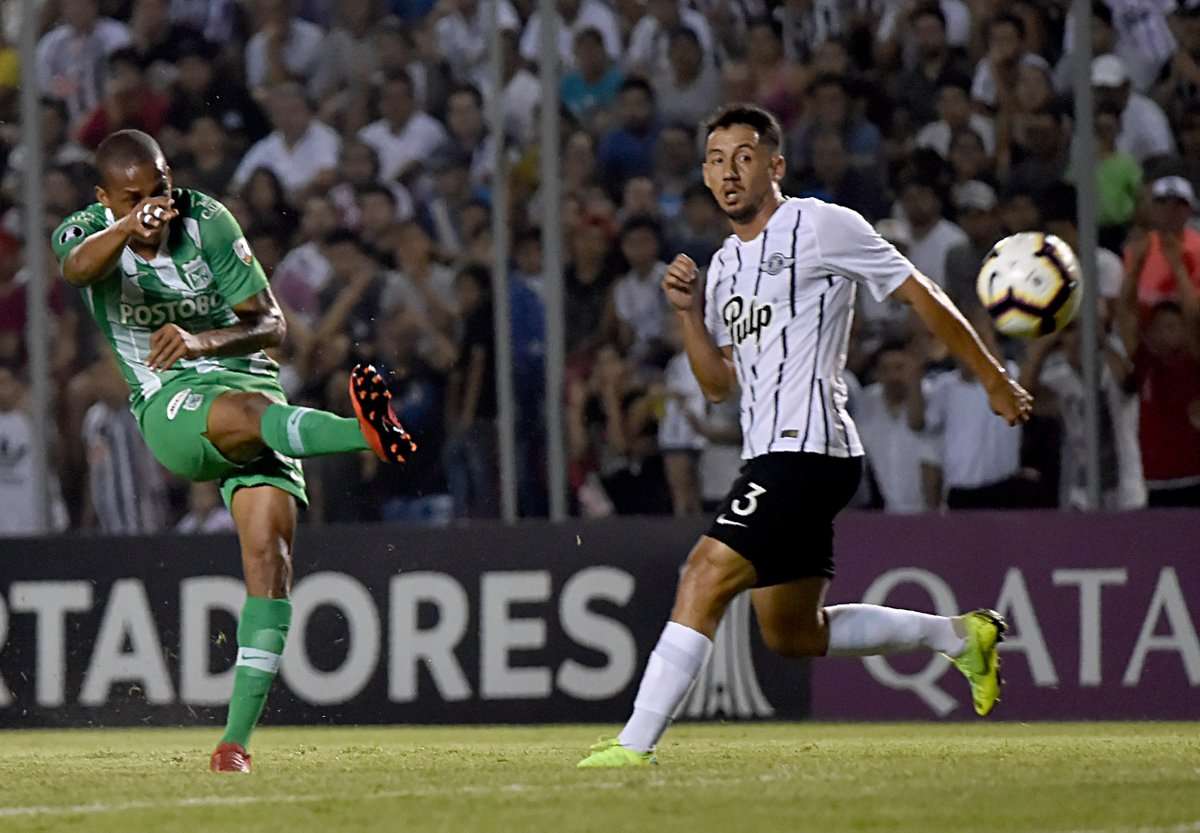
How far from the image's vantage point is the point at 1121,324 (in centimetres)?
1090

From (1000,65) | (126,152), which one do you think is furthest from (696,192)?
(126,152)

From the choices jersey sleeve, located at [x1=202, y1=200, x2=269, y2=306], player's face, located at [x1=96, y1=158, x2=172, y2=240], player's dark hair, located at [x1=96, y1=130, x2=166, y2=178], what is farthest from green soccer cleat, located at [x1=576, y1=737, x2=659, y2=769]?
player's dark hair, located at [x1=96, y1=130, x2=166, y2=178]

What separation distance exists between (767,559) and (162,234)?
2.35m

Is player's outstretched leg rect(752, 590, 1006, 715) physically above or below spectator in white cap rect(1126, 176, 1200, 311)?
below

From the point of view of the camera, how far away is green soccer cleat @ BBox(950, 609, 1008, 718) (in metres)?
7.37

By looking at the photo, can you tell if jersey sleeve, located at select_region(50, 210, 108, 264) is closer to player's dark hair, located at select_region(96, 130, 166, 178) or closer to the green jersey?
the green jersey

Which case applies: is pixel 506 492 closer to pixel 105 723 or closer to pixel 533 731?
pixel 533 731

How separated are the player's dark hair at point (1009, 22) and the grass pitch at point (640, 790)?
166 inches

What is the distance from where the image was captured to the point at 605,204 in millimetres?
11789

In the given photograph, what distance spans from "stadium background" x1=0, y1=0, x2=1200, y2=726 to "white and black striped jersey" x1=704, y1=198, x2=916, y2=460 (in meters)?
4.49

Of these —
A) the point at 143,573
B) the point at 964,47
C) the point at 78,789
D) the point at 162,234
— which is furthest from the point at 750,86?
the point at 78,789

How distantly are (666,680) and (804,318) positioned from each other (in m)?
1.16

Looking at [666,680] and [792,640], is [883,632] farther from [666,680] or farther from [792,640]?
[666,680]

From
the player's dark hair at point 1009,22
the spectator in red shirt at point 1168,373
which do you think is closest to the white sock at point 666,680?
the spectator in red shirt at point 1168,373
